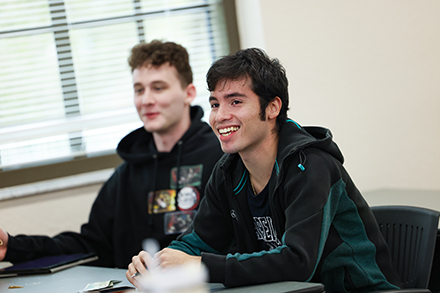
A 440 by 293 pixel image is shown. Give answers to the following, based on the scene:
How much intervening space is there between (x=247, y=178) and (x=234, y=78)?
1.14 ft

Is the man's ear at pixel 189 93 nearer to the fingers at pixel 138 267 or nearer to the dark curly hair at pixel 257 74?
the dark curly hair at pixel 257 74

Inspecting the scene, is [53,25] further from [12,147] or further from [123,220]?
[123,220]

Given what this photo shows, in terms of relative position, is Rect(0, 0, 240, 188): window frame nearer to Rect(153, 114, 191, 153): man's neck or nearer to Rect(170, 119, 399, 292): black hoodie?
Rect(153, 114, 191, 153): man's neck

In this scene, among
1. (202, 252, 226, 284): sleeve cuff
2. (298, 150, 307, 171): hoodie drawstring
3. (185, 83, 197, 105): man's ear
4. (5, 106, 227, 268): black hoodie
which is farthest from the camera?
(185, 83, 197, 105): man's ear

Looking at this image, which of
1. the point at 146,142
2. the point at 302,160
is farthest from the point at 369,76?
the point at 302,160

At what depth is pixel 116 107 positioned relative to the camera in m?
3.18

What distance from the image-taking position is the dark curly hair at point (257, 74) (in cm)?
162

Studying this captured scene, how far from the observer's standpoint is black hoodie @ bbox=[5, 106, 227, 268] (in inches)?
94.3

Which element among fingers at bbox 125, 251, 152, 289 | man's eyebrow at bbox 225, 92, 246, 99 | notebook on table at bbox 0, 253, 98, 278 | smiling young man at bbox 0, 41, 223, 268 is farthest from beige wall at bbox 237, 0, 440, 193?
fingers at bbox 125, 251, 152, 289

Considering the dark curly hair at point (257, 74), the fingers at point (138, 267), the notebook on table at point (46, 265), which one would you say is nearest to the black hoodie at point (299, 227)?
the dark curly hair at point (257, 74)

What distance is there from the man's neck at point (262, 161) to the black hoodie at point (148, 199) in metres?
0.75

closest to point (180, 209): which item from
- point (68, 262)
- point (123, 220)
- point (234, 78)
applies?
point (123, 220)

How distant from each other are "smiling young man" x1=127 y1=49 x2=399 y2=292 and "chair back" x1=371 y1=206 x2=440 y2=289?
0.10m

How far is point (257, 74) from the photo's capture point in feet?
5.31
